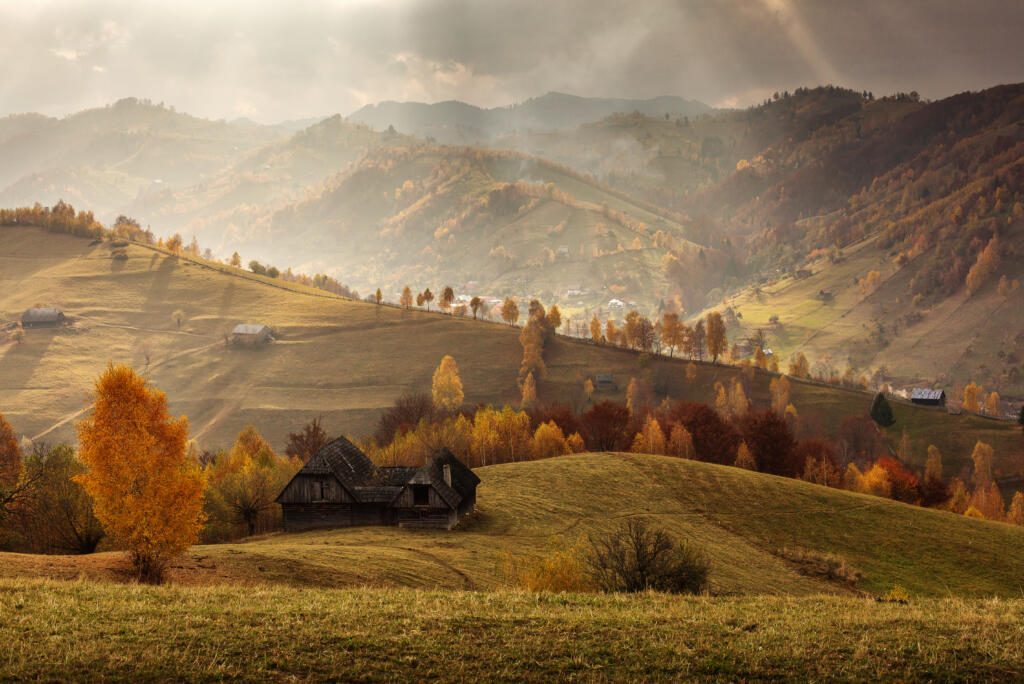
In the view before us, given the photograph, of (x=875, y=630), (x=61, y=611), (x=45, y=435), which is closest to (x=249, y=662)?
(x=61, y=611)

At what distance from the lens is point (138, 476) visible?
4153cm

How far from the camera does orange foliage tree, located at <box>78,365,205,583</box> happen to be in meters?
40.6

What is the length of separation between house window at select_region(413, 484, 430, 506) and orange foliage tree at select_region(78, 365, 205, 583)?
95.9 feet

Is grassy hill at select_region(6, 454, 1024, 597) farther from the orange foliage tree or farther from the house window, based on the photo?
the house window

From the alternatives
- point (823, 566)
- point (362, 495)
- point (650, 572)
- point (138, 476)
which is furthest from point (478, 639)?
point (362, 495)

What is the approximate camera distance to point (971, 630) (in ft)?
87.4

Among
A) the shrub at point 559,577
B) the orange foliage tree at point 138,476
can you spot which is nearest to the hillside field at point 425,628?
the orange foliage tree at point 138,476

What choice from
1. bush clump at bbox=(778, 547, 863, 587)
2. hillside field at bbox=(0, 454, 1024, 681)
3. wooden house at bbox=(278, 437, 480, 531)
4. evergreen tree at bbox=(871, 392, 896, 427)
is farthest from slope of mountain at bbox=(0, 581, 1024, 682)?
evergreen tree at bbox=(871, 392, 896, 427)

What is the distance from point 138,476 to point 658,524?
43.3 m

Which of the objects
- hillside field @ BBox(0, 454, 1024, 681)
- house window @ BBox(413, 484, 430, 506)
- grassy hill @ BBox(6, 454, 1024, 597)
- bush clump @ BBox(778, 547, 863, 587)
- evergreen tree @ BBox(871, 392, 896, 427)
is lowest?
bush clump @ BBox(778, 547, 863, 587)

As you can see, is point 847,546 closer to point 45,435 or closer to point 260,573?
point 260,573

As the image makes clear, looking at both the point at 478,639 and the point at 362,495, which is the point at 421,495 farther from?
the point at 478,639

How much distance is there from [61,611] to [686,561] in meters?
27.5

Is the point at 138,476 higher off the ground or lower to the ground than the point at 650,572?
higher
